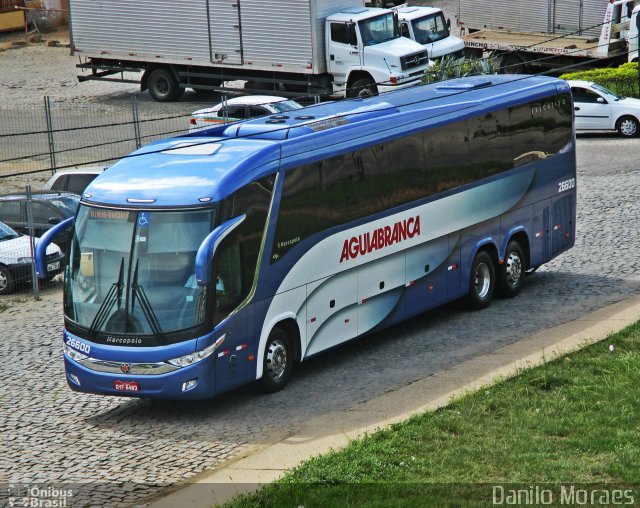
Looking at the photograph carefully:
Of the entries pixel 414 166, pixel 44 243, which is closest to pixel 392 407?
pixel 414 166

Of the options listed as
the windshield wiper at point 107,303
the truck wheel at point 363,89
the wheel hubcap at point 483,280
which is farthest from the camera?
the truck wheel at point 363,89

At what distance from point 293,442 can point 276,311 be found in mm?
2322

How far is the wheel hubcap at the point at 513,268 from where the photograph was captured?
66.8ft

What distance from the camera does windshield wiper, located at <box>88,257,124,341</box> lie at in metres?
14.5

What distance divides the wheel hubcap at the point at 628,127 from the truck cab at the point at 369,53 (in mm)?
6506

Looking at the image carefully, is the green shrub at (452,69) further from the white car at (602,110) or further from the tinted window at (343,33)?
the white car at (602,110)

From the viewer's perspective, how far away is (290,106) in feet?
105

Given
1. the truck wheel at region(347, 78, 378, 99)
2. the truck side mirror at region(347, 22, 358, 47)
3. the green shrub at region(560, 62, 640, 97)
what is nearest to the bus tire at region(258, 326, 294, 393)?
the truck wheel at region(347, 78, 378, 99)

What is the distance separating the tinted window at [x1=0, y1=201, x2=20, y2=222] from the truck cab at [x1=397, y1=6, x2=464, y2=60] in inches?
704

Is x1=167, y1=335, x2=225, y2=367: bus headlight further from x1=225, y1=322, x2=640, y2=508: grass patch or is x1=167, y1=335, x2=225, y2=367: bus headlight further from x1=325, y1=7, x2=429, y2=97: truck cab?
x1=325, y1=7, x2=429, y2=97: truck cab

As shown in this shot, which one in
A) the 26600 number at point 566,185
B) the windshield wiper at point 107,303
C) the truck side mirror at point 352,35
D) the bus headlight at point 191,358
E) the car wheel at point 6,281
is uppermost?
the truck side mirror at point 352,35

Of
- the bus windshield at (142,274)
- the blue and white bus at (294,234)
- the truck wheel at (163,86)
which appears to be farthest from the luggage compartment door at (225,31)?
the bus windshield at (142,274)

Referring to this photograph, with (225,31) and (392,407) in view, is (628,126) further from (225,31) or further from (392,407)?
(392,407)

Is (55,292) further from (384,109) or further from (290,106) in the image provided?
(290,106)
